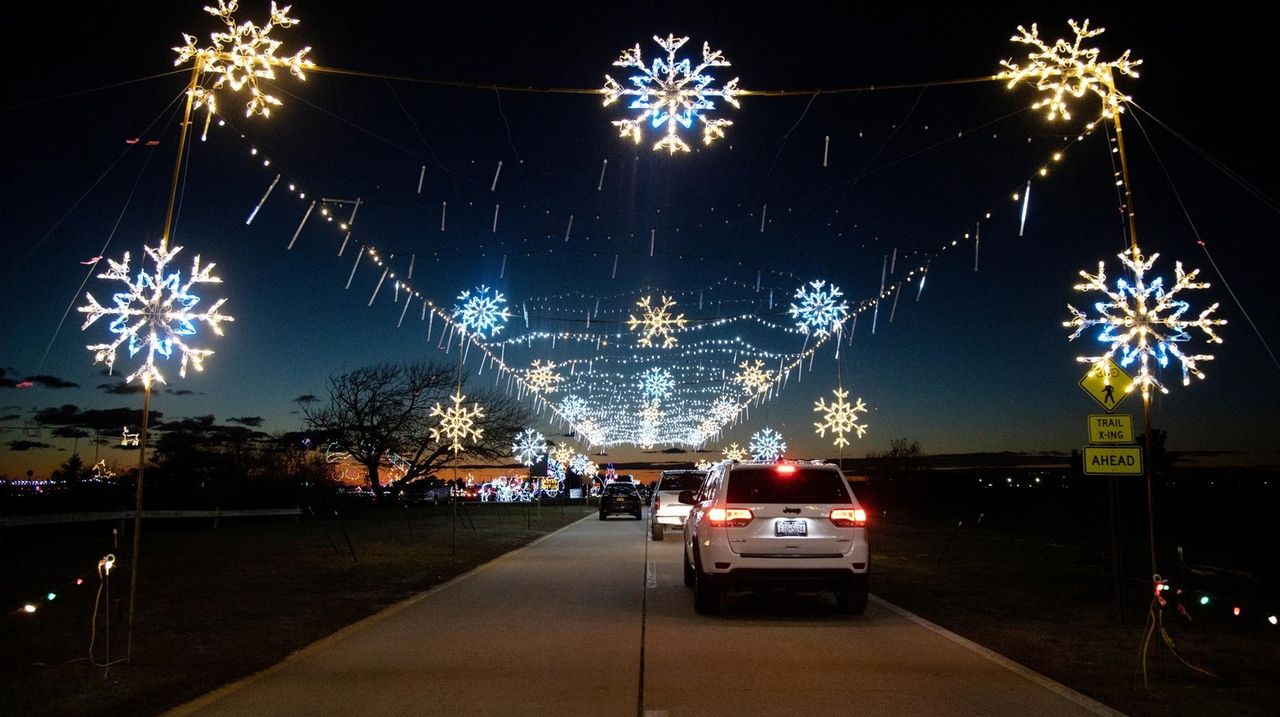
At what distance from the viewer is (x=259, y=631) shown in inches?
416

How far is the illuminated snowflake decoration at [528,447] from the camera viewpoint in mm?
75000

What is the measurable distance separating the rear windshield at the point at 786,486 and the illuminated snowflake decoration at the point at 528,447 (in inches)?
2467

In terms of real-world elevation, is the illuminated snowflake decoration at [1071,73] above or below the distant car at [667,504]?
above

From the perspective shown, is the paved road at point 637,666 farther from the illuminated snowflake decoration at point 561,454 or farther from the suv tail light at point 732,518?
Answer: the illuminated snowflake decoration at point 561,454

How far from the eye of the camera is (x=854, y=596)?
11.7m

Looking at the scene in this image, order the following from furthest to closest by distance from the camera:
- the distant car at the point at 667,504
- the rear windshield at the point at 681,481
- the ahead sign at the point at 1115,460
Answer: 1. the rear windshield at the point at 681,481
2. the distant car at the point at 667,504
3. the ahead sign at the point at 1115,460

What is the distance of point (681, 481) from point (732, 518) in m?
18.7

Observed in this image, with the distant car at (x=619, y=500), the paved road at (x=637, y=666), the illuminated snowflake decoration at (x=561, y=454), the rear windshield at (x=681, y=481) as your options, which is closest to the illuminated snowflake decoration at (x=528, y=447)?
the illuminated snowflake decoration at (x=561, y=454)

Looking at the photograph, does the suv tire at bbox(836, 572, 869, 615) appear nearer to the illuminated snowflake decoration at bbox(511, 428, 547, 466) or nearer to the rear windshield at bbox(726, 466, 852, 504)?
the rear windshield at bbox(726, 466, 852, 504)

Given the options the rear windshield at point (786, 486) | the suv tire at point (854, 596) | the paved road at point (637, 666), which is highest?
the rear windshield at point (786, 486)

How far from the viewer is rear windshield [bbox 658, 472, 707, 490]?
29.6 metres

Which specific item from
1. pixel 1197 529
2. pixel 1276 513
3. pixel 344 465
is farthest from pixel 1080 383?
pixel 344 465

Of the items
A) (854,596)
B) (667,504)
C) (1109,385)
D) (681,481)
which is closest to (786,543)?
(854,596)

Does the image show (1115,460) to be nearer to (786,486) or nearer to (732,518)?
(786,486)
